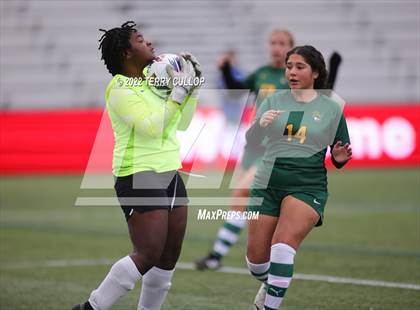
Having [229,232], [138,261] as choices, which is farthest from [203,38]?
[138,261]

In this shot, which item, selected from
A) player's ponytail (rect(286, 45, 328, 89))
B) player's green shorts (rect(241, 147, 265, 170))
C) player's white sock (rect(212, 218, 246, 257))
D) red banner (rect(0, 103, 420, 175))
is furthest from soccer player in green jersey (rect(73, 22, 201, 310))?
red banner (rect(0, 103, 420, 175))

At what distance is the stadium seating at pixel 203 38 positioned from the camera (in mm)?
21781

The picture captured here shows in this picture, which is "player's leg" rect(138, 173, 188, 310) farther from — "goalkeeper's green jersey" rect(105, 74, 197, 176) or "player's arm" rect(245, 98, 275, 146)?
"player's arm" rect(245, 98, 275, 146)

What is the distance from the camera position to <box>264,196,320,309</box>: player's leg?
5.69 m

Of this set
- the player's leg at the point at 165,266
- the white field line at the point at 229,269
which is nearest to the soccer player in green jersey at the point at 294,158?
the player's leg at the point at 165,266

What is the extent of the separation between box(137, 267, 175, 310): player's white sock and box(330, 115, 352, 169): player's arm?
141 centimetres

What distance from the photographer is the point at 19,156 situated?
17859 millimetres

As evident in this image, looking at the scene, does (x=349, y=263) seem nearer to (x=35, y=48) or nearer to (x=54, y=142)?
(x=54, y=142)

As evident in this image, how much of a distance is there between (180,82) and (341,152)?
4.25 ft

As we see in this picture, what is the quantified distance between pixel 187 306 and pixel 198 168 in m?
10.3

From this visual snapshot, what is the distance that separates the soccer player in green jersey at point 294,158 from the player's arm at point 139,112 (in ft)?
2.51

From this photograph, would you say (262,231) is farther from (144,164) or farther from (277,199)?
(144,164)

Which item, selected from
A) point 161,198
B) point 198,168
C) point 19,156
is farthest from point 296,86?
point 19,156

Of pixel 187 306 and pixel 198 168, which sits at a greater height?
pixel 187 306
